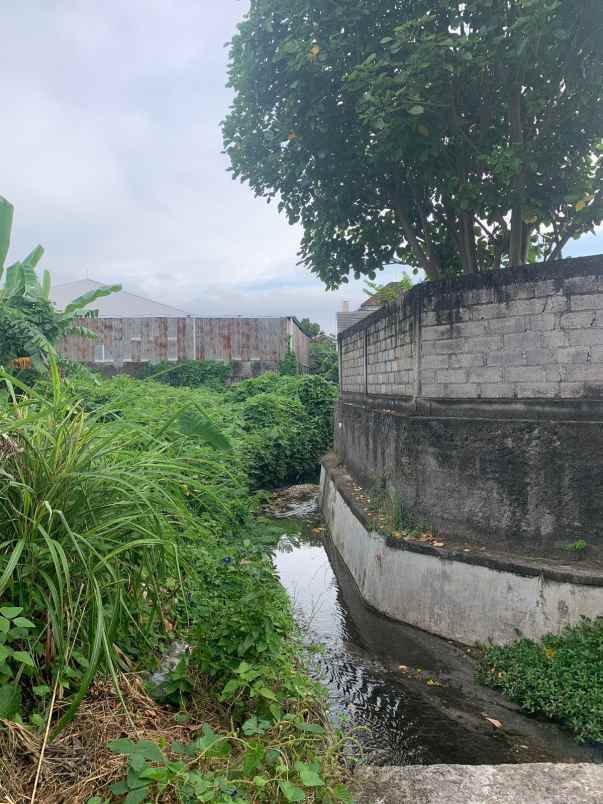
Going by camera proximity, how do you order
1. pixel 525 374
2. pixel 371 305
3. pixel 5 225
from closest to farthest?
pixel 525 374
pixel 5 225
pixel 371 305

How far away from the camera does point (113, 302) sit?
114 feet

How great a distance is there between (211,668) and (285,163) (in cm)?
776

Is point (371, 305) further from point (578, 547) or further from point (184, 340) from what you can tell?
point (578, 547)

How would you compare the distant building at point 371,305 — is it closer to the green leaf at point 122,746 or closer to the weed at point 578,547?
the weed at point 578,547

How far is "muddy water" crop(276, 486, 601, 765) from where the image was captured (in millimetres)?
3871

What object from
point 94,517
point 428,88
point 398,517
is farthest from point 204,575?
point 428,88

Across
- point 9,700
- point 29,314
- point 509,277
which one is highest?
A: point 29,314

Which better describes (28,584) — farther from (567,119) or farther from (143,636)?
(567,119)

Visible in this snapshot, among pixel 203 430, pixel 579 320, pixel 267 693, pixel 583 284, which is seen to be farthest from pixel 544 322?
pixel 267 693

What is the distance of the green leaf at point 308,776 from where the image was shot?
2318mm

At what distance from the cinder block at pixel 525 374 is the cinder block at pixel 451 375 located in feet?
1.59

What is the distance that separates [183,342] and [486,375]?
18887 mm

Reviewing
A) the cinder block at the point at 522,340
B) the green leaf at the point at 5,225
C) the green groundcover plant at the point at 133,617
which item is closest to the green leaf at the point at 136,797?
the green groundcover plant at the point at 133,617

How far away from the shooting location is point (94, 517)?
8.92 feet
